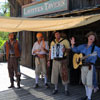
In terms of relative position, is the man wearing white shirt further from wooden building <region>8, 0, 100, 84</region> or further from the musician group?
wooden building <region>8, 0, 100, 84</region>

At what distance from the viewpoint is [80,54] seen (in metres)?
4.18

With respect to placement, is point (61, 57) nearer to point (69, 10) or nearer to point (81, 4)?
A: point (69, 10)

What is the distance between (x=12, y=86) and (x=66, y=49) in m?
2.24

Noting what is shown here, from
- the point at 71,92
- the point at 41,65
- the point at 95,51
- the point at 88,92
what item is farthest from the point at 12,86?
the point at 95,51

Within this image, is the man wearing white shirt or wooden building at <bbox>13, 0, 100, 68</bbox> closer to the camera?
wooden building at <bbox>13, 0, 100, 68</bbox>

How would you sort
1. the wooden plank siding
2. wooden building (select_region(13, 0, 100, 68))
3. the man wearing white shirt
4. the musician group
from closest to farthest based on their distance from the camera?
1. the musician group
2. wooden building (select_region(13, 0, 100, 68))
3. the wooden plank siding
4. the man wearing white shirt

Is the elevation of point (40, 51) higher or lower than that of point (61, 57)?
higher

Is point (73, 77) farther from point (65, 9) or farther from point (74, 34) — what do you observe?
point (65, 9)

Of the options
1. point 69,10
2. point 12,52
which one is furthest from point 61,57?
point 69,10

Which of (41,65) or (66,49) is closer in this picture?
(66,49)

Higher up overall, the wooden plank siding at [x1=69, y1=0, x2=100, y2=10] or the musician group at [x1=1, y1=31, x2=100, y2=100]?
the wooden plank siding at [x1=69, y1=0, x2=100, y2=10]

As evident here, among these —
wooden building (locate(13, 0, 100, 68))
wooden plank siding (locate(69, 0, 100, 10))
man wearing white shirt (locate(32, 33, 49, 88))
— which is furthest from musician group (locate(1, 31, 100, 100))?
wooden plank siding (locate(69, 0, 100, 10))

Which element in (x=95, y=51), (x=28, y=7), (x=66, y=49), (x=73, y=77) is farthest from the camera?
(x=28, y=7)

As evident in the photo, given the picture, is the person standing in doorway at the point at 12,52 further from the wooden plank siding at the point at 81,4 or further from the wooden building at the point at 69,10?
the wooden plank siding at the point at 81,4
